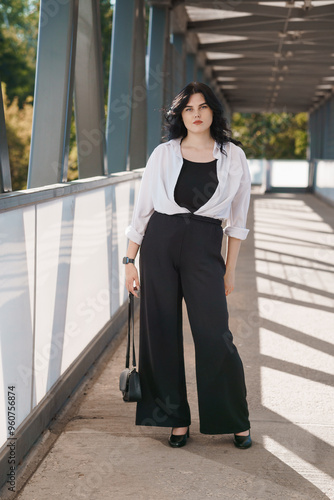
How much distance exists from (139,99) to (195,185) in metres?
5.20

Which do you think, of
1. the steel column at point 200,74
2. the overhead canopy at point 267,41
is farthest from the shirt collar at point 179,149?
the steel column at point 200,74

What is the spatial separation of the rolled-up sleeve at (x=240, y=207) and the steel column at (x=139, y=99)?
435cm

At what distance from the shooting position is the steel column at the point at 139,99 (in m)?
7.62

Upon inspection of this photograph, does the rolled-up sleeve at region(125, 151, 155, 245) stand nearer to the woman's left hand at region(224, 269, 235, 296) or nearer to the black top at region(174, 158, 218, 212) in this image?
the black top at region(174, 158, 218, 212)

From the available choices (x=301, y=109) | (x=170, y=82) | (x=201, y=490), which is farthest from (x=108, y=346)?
(x=301, y=109)

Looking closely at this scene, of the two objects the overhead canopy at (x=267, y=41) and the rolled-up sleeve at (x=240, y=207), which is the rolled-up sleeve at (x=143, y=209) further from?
the overhead canopy at (x=267, y=41)

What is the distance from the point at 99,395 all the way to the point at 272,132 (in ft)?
202

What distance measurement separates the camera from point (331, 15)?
11.4m

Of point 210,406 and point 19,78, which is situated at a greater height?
point 19,78

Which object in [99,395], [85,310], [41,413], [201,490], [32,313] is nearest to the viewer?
[201,490]

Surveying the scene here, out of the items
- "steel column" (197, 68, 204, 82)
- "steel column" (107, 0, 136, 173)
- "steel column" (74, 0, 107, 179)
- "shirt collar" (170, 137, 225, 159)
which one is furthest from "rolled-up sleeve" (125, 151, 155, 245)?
"steel column" (197, 68, 204, 82)

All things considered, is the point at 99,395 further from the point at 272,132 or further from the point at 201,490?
the point at 272,132

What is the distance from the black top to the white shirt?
3cm

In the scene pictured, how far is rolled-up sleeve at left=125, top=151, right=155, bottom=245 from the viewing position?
10.9ft
